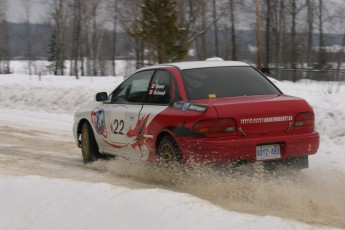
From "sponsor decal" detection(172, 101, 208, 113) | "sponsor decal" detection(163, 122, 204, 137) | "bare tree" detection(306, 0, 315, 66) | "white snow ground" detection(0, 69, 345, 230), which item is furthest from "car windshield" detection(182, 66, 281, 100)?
A: "bare tree" detection(306, 0, 315, 66)

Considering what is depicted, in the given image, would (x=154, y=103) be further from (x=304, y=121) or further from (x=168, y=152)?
(x=304, y=121)

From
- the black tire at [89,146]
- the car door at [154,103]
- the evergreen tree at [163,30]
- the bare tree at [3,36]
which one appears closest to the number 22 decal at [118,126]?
the car door at [154,103]

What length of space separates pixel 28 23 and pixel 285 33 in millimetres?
40575

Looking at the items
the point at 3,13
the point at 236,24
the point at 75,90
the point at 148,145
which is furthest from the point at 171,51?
the point at 3,13

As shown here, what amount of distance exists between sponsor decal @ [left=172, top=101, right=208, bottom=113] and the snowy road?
0.62 metres

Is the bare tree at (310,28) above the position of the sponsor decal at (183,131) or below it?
above

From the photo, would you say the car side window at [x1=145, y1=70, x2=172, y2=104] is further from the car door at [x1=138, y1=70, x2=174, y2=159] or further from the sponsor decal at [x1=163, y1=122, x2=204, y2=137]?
the sponsor decal at [x1=163, y1=122, x2=204, y2=137]

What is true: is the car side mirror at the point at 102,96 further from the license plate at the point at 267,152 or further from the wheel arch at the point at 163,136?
the license plate at the point at 267,152

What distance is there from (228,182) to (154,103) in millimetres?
1503

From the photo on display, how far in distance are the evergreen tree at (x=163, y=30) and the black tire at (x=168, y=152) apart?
14.3m

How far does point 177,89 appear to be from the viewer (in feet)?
21.5

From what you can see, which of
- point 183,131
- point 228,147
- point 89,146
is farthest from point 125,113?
point 228,147

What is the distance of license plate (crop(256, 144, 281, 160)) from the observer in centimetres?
602

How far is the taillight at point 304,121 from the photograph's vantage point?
6.29 metres
